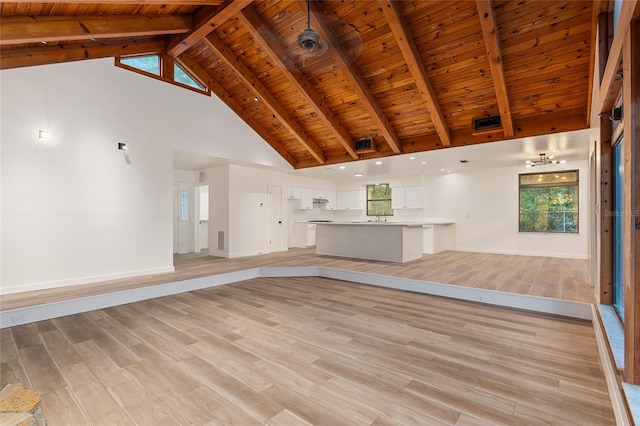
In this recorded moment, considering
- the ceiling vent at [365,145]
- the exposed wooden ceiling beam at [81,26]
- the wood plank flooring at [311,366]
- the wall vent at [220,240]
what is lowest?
the wood plank flooring at [311,366]

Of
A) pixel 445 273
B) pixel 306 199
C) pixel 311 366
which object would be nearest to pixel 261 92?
pixel 306 199

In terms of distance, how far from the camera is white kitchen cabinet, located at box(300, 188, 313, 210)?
9.43 m

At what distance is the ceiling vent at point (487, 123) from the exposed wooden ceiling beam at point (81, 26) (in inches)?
201

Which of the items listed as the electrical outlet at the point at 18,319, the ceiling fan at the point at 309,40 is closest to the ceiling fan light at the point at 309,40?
the ceiling fan at the point at 309,40

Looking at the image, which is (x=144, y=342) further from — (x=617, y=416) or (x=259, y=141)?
(x=259, y=141)

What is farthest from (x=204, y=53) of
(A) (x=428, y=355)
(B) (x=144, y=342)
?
(A) (x=428, y=355)

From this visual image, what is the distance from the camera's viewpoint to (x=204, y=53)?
19.3 ft

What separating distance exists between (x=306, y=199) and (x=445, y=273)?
5.39 m

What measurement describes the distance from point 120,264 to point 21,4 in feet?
11.7

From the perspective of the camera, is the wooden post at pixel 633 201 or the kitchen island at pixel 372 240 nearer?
the wooden post at pixel 633 201

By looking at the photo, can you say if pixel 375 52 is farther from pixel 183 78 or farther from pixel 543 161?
pixel 543 161

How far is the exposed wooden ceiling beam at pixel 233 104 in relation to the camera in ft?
20.0

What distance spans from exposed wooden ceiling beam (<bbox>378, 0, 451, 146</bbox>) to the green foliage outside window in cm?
423

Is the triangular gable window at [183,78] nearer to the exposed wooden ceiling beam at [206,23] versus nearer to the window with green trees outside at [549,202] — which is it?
the exposed wooden ceiling beam at [206,23]
